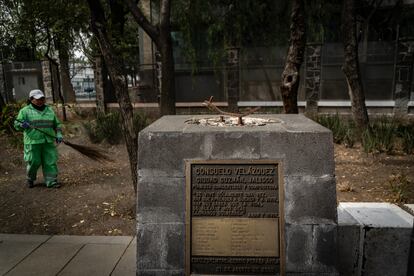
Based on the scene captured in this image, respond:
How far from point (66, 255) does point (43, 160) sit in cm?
299

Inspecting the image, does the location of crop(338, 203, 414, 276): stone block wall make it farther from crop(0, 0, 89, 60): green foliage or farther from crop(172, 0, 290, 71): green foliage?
crop(0, 0, 89, 60): green foliage

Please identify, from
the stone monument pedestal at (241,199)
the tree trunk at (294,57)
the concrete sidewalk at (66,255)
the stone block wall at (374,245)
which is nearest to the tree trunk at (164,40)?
the tree trunk at (294,57)

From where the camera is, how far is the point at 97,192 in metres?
6.00

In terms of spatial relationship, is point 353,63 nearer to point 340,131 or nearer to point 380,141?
point 340,131

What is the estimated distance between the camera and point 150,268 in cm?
300

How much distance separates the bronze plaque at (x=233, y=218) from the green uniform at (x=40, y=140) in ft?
13.3

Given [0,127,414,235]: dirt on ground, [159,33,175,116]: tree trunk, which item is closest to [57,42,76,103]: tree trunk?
[159,33,175,116]: tree trunk

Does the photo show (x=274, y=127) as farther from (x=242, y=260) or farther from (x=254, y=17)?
(x=254, y=17)

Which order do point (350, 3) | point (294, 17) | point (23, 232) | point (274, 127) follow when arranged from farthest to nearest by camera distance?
point (350, 3) < point (294, 17) < point (23, 232) < point (274, 127)

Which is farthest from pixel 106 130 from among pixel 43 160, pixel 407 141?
pixel 407 141

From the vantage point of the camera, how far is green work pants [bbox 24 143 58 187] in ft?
20.1

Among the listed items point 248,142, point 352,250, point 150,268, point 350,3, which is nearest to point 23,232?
point 150,268

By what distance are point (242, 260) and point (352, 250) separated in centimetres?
102

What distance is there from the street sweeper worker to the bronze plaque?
3.95 meters
